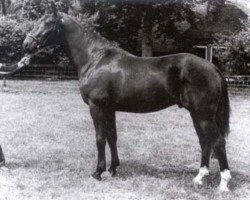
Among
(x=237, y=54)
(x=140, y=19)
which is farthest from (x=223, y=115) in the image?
(x=140, y=19)

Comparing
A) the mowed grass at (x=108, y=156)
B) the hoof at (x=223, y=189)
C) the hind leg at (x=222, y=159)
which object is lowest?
the mowed grass at (x=108, y=156)

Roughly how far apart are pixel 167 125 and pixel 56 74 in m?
12.7

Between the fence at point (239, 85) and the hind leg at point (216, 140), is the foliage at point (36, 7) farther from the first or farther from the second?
the hind leg at point (216, 140)

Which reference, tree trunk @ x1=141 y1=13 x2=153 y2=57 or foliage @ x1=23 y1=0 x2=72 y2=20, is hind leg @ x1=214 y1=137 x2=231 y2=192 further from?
foliage @ x1=23 y1=0 x2=72 y2=20

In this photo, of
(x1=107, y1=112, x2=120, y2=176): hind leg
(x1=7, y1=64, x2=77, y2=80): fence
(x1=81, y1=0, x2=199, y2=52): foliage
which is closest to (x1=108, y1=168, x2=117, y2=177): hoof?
(x1=107, y1=112, x2=120, y2=176): hind leg

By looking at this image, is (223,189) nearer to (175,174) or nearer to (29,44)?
(175,174)

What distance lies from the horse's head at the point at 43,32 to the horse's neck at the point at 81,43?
0.57 ft

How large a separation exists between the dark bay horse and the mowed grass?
42 centimetres

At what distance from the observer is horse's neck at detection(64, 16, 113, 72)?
695 cm

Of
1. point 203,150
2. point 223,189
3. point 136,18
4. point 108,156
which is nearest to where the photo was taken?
point 223,189

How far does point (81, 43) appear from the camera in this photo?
6.99 meters

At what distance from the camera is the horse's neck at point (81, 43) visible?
22.8 ft

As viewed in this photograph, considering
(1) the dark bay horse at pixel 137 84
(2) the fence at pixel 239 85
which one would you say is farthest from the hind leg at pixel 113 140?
(2) the fence at pixel 239 85

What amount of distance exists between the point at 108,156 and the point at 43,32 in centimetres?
263
